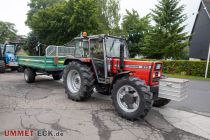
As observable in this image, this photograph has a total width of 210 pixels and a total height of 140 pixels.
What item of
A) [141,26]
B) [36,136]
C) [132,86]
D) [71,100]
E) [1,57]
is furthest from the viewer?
[141,26]

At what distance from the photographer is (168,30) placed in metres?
19.6

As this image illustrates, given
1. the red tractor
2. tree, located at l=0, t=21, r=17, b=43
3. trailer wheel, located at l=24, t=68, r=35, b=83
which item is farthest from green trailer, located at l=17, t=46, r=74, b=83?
tree, located at l=0, t=21, r=17, b=43

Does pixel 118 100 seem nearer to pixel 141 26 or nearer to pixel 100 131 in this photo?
pixel 100 131

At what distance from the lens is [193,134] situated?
3.97m

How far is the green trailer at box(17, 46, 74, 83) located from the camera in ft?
26.5

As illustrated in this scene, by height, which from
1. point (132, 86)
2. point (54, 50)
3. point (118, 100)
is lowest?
point (118, 100)

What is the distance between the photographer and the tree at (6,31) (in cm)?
4334

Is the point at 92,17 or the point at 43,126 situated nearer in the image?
the point at 43,126

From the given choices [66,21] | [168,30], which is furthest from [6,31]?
[168,30]

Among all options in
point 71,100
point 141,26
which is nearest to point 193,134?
point 71,100

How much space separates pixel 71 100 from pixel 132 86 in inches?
97.0

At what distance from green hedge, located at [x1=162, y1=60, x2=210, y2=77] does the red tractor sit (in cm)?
1109

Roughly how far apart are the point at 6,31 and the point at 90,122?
4796 cm

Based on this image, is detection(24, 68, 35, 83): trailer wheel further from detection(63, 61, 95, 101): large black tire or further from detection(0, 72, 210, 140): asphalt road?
detection(63, 61, 95, 101): large black tire
